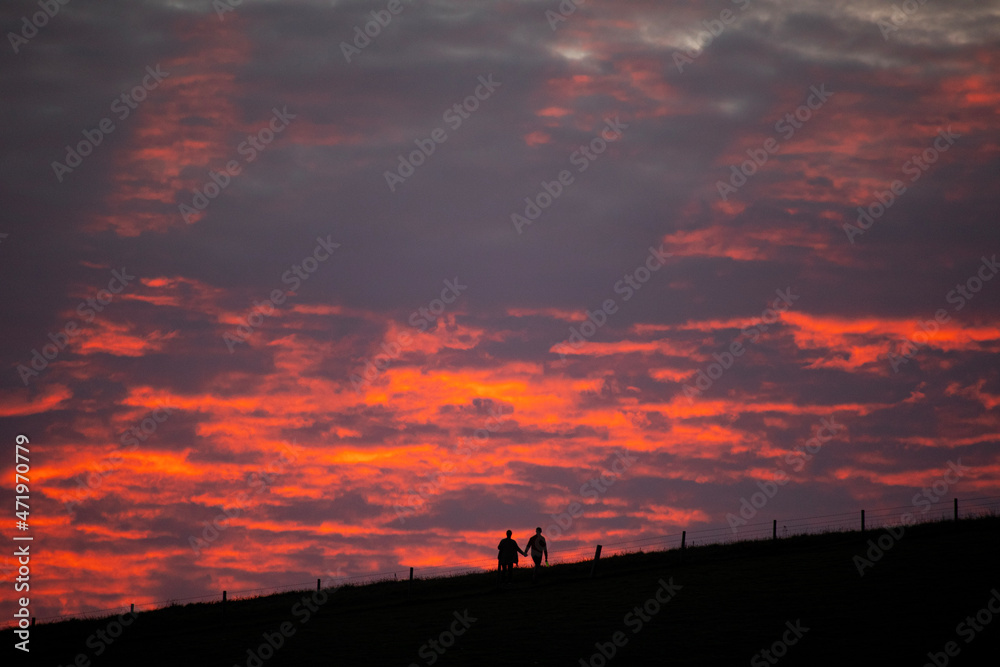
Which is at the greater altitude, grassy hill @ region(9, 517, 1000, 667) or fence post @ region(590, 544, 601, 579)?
fence post @ region(590, 544, 601, 579)

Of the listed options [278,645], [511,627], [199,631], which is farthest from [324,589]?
[511,627]

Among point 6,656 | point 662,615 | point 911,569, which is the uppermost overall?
point 911,569

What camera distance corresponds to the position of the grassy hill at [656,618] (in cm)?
2308

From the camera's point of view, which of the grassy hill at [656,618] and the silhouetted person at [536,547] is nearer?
the grassy hill at [656,618]

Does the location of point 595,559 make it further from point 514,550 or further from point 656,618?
point 656,618

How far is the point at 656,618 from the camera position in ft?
91.5

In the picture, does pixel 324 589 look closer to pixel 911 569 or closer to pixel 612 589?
pixel 612 589

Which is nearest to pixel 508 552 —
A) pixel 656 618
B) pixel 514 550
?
pixel 514 550

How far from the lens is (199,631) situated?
3719 centimetres

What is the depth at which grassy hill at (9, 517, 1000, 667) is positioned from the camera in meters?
23.1

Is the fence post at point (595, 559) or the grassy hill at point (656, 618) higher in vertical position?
the fence post at point (595, 559)

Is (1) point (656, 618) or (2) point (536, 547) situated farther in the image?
(2) point (536, 547)

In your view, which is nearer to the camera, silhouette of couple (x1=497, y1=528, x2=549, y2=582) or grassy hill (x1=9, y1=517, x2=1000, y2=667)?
grassy hill (x1=9, y1=517, x2=1000, y2=667)

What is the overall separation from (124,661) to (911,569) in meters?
24.9
